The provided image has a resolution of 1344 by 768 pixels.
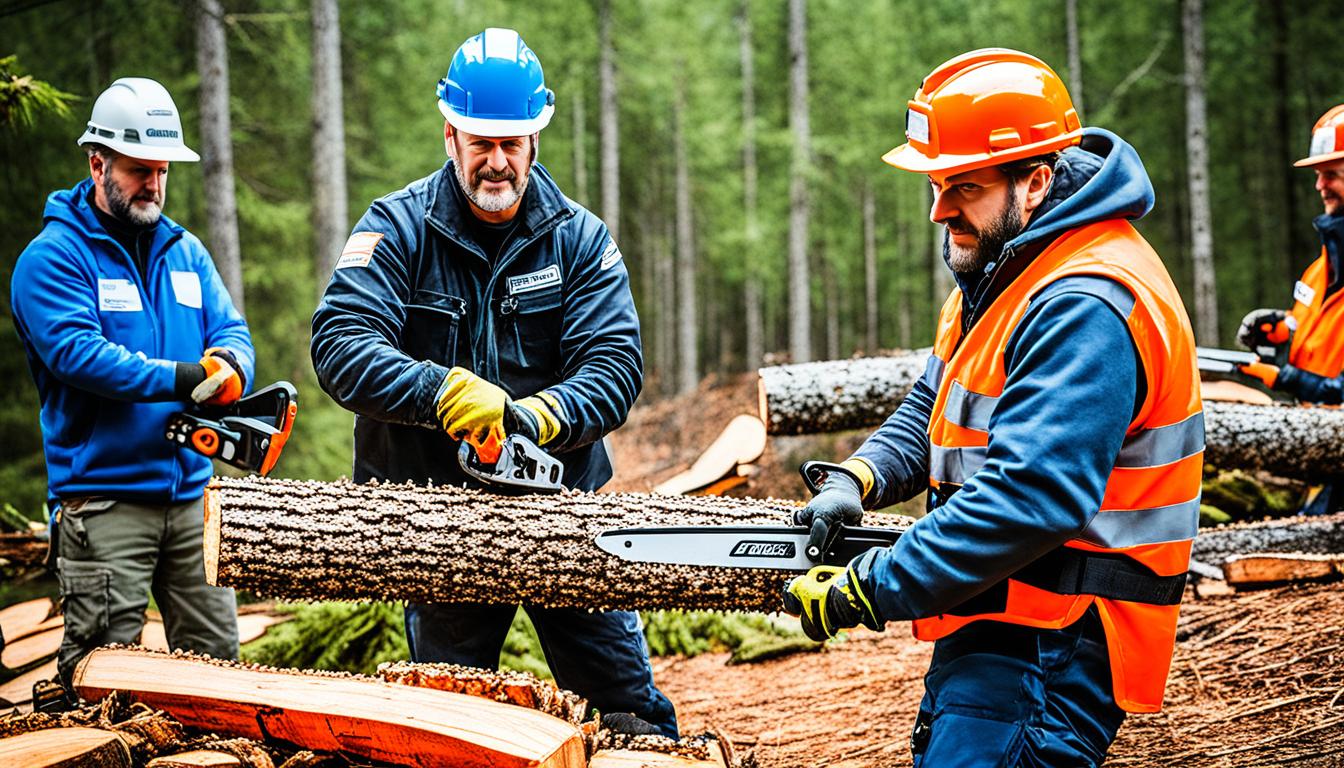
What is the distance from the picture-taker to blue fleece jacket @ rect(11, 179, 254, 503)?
346cm

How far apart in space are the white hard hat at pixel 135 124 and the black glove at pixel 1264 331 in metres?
5.85

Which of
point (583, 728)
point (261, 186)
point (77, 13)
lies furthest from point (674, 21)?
point (583, 728)

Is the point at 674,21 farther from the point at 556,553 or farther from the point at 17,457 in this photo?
the point at 556,553

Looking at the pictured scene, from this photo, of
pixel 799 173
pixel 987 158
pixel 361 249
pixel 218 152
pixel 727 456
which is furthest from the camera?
pixel 799 173

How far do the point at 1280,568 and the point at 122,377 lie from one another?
16.6 ft

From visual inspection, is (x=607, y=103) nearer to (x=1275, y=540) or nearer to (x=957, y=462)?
(x=1275, y=540)

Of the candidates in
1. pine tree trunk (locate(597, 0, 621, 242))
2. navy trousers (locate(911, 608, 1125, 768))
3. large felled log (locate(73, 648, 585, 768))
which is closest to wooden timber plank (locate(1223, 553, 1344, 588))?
navy trousers (locate(911, 608, 1125, 768))

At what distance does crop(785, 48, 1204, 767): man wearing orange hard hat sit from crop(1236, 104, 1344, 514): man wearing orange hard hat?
3.71m

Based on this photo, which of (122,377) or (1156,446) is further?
(122,377)

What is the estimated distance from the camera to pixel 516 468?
9.71 ft

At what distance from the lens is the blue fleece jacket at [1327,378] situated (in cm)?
515

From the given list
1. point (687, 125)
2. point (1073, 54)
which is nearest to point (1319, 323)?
point (1073, 54)

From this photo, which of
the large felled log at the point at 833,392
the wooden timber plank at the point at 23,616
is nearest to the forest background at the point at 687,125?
the large felled log at the point at 833,392

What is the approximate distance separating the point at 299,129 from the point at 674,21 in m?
8.99
